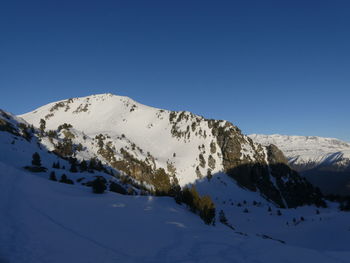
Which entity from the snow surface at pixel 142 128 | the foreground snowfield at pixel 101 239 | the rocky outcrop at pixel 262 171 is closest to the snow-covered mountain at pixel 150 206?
the foreground snowfield at pixel 101 239

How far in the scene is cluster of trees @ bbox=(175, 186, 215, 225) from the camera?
27266mm

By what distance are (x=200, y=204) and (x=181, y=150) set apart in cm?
9408

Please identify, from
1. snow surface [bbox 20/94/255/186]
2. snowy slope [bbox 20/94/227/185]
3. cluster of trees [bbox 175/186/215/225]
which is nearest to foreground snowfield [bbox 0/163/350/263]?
cluster of trees [bbox 175/186/215/225]

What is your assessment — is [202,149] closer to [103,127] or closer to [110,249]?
[103,127]

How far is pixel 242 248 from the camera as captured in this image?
581 inches

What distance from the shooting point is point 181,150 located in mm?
123812

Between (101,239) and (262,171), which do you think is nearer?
(101,239)

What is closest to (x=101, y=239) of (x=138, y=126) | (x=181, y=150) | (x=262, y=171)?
(x=181, y=150)

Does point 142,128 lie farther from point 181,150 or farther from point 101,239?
point 101,239

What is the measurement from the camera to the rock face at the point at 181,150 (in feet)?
323

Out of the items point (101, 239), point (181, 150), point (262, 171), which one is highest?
point (181, 150)

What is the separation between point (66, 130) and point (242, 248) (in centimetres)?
9386

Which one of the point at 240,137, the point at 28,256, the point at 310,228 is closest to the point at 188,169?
the point at 240,137

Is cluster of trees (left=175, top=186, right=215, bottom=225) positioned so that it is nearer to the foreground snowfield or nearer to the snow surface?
the foreground snowfield
